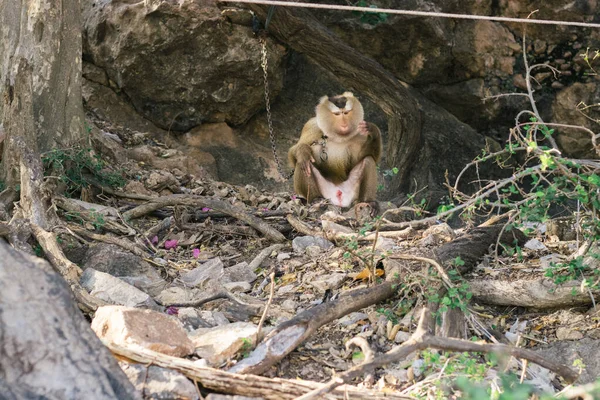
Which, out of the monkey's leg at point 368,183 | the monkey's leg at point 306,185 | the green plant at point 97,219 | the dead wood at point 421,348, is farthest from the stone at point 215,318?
the monkey's leg at point 368,183

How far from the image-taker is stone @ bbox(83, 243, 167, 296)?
511 cm

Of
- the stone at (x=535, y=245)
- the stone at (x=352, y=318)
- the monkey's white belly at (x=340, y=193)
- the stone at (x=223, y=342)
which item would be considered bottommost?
the monkey's white belly at (x=340, y=193)

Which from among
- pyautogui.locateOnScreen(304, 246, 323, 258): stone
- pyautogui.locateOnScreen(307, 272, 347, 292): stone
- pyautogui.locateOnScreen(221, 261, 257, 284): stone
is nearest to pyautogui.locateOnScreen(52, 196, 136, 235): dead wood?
pyautogui.locateOnScreen(221, 261, 257, 284): stone

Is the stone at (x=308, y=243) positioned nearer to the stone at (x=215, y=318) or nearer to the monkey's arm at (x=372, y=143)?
the stone at (x=215, y=318)

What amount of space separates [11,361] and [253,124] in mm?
7954

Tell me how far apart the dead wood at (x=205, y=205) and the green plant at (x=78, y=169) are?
0.43m

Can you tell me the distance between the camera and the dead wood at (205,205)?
5.98m

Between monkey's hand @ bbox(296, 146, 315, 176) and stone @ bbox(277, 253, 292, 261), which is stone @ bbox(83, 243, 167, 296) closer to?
stone @ bbox(277, 253, 292, 261)

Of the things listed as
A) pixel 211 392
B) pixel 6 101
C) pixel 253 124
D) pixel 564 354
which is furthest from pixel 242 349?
pixel 253 124

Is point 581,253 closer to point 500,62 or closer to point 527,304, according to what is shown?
point 527,304

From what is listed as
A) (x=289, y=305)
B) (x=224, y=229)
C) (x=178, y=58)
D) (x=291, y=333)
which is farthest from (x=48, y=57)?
(x=291, y=333)

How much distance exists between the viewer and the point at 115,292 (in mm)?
4422

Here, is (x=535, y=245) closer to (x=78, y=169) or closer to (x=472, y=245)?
(x=472, y=245)

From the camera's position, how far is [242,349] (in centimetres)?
356
